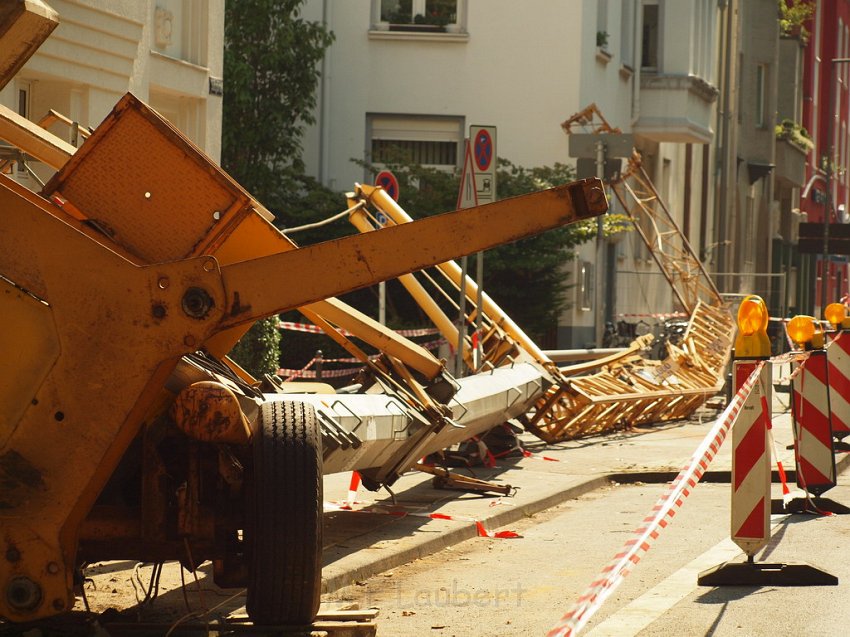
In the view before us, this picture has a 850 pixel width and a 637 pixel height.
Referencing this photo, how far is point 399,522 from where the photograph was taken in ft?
32.2

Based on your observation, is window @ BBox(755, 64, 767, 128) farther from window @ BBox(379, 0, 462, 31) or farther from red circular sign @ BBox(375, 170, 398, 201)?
red circular sign @ BBox(375, 170, 398, 201)

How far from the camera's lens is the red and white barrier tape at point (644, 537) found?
5070 mm

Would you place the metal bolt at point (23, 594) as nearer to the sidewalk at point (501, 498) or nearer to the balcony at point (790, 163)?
the sidewalk at point (501, 498)

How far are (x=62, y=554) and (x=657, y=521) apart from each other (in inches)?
89.2

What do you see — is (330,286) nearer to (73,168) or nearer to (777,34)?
(73,168)

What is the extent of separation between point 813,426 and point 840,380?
3839 mm

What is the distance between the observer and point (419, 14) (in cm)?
2705

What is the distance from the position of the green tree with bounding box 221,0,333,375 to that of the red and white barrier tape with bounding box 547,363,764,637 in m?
17.2

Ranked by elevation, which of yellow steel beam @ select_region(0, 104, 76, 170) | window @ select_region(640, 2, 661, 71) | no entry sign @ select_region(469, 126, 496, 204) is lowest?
yellow steel beam @ select_region(0, 104, 76, 170)

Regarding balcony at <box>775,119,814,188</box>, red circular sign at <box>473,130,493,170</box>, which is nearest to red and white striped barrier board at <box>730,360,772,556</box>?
red circular sign at <box>473,130,493,170</box>

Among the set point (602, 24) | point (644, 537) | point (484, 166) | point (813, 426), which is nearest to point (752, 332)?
point (644, 537)

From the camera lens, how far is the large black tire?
594 cm

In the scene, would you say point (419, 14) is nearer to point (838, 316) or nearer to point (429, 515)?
point (838, 316)

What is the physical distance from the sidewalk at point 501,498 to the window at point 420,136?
10769 mm
